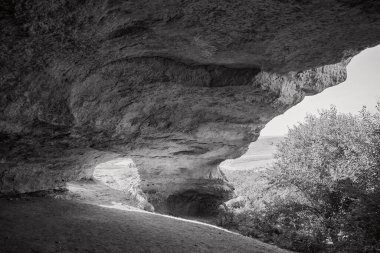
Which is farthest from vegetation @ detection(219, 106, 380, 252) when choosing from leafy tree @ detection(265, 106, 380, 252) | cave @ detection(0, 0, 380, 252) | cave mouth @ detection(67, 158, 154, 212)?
cave mouth @ detection(67, 158, 154, 212)

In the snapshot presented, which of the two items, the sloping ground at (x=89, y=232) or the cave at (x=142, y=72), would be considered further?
the sloping ground at (x=89, y=232)

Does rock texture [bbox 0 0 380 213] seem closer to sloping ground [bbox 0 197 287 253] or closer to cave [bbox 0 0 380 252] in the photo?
cave [bbox 0 0 380 252]

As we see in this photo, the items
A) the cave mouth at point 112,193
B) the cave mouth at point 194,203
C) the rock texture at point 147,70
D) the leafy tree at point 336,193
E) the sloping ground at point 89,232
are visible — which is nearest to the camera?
the rock texture at point 147,70

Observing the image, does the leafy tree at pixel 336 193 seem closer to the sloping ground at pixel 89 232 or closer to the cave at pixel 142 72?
the cave at pixel 142 72

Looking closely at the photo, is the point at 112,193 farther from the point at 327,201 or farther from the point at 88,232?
the point at 327,201

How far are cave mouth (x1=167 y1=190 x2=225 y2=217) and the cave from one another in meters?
7.08

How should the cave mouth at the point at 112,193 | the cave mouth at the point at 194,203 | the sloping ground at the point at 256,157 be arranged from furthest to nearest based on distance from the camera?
the sloping ground at the point at 256,157 → the cave mouth at the point at 194,203 → the cave mouth at the point at 112,193

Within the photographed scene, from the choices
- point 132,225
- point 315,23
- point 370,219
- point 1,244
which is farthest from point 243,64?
point 370,219

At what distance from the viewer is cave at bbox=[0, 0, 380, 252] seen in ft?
17.0

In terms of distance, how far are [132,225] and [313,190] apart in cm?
862

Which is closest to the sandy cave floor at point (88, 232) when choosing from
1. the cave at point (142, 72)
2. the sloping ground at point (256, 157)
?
the cave at point (142, 72)

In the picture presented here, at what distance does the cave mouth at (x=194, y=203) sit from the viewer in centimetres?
1855

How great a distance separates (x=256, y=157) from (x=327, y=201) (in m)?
38.4

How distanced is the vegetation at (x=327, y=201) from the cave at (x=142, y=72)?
12.2ft
